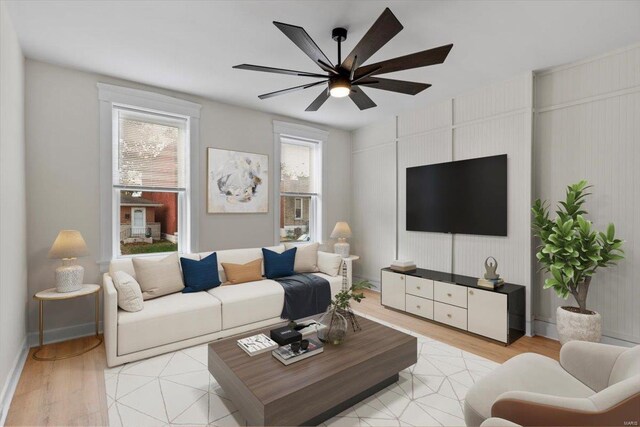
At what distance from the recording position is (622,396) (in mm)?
1310

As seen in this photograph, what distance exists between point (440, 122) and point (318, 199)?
2.32 metres

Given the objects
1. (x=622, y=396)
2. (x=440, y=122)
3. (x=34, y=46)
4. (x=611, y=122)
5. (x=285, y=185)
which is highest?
(x=34, y=46)

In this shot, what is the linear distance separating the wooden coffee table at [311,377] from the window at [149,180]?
218 centimetres

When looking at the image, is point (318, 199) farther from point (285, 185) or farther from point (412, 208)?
point (412, 208)

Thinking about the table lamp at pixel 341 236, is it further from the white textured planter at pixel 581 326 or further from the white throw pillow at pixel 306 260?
the white textured planter at pixel 581 326

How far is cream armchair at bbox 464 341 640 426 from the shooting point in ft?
4.32

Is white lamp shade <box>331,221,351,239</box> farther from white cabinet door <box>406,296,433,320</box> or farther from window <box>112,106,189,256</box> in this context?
window <box>112,106,189,256</box>

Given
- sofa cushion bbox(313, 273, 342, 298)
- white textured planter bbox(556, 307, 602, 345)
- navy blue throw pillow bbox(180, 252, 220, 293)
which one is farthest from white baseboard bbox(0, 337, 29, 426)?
white textured planter bbox(556, 307, 602, 345)

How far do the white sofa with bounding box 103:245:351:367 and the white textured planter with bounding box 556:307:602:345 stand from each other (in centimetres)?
285

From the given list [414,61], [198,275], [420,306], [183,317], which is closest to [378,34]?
[414,61]

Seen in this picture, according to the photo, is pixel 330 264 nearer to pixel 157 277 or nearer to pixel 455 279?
pixel 455 279

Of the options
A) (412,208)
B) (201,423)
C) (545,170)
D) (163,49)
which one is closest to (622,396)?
(201,423)

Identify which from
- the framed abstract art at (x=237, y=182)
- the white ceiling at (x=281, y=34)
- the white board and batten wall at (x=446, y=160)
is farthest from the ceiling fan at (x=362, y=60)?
the framed abstract art at (x=237, y=182)

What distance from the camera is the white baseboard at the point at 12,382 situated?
6.93 ft
